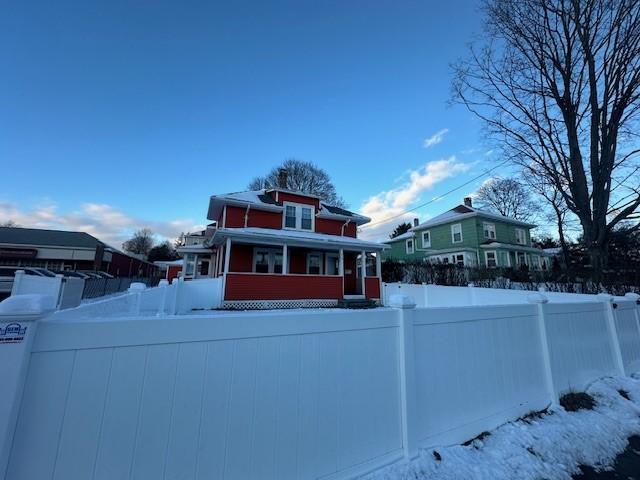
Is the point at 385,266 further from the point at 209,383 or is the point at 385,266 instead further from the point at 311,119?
the point at 209,383

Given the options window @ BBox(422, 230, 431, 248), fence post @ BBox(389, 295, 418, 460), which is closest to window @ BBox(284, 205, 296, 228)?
fence post @ BBox(389, 295, 418, 460)

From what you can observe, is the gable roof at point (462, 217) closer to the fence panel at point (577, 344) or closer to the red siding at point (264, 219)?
the red siding at point (264, 219)

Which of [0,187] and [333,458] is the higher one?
[0,187]

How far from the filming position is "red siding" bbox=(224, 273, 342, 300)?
11656 mm

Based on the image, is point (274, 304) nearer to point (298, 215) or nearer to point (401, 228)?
point (298, 215)

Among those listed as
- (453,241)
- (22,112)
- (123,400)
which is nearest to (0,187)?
(22,112)

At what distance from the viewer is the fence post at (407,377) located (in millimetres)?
2326

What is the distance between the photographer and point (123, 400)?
1.45m

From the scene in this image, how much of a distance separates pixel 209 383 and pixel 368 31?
11175 millimetres

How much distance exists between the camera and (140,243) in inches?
2355

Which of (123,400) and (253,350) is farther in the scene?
(253,350)

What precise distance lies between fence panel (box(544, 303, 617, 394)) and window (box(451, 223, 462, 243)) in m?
19.7

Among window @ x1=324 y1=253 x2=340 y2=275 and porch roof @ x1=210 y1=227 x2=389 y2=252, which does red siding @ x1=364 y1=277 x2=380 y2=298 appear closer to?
porch roof @ x1=210 y1=227 x2=389 y2=252

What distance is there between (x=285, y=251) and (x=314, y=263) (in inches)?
130
